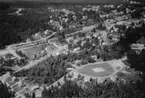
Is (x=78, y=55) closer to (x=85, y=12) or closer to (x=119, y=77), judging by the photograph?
(x=119, y=77)

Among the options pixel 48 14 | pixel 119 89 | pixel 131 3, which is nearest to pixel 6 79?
pixel 119 89

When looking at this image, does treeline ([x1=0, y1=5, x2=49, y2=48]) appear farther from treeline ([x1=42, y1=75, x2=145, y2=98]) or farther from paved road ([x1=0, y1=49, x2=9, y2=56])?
treeline ([x1=42, y1=75, x2=145, y2=98])

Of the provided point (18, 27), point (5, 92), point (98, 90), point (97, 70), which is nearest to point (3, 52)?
point (5, 92)

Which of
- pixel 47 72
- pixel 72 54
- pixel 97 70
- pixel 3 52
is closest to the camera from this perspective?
pixel 47 72

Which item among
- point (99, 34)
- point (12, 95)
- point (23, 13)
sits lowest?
point (12, 95)

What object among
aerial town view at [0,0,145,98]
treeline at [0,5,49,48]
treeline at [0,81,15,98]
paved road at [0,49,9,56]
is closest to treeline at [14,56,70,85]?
aerial town view at [0,0,145,98]

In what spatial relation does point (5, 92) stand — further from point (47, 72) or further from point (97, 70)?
point (97, 70)
